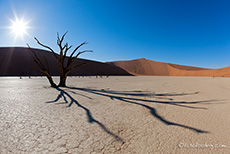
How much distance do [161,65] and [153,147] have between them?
102 metres

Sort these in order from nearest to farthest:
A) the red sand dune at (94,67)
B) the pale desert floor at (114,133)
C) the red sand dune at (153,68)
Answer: the pale desert floor at (114,133) → the red sand dune at (94,67) → the red sand dune at (153,68)

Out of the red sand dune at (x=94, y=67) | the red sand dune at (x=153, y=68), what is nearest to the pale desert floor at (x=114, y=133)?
the red sand dune at (x=94, y=67)

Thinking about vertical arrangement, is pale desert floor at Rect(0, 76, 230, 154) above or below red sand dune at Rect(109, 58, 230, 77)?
below

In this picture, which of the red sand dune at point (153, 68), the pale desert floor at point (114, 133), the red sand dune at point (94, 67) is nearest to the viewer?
the pale desert floor at point (114, 133)

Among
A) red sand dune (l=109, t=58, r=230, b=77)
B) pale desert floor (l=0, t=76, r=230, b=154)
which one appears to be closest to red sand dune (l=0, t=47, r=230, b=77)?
red sand dune (l=109, t=58, r=230, b=77)

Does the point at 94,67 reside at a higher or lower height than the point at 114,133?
higher

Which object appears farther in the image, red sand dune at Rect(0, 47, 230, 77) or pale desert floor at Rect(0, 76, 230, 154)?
red sand dune at Rect(0, 47, 230, 77)

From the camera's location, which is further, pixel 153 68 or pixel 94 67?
pixel 153 68

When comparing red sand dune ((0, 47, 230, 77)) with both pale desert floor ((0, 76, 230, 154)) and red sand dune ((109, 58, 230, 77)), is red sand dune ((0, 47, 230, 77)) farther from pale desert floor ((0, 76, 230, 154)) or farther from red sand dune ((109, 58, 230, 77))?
pale desert floor ((0, 76, 230, 154))

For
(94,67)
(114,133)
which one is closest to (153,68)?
(94,67)

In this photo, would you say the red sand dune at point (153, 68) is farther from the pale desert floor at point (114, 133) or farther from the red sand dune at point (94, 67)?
the pale desert floor at point (114, 133)

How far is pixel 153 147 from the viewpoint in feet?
6.25

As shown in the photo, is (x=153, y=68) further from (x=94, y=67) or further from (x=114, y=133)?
(x=114, y=133)

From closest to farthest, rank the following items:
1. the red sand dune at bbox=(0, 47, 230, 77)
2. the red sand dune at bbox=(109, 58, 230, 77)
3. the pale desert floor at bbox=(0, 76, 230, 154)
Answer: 1. the pale desert floor at bbox=(0, 76, 230, 154)
2. the red sand dune at bbox=(0, 47, 230, 77)
3. the red sand dune at bbox=(109, 58, 230, 77)
